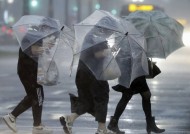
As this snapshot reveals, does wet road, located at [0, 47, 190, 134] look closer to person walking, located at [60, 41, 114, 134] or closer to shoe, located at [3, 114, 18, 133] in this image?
shoe, located at [3, 114, 18, 133]

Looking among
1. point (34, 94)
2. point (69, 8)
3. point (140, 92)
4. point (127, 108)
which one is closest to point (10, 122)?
point (34, 94)

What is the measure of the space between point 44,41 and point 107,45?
0.96 m

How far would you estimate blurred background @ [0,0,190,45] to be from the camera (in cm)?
4519

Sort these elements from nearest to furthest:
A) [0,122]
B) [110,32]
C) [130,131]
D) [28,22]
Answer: [110,32] < [28,22] < [130,131] < [0,122]

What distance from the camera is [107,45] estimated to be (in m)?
9.03

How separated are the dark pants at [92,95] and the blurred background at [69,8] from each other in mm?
25545

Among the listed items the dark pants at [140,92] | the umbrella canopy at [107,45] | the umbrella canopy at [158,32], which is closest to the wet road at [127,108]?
the dark pants at [140,92]

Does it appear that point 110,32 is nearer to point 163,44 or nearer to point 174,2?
point 163,44

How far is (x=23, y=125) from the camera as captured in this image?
11.0 meters

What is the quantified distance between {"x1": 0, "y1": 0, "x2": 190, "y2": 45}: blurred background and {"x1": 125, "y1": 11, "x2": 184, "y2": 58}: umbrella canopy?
2508cm

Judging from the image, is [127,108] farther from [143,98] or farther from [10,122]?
[10,122]

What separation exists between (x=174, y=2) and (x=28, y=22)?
132867 mm

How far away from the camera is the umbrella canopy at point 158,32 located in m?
9.77

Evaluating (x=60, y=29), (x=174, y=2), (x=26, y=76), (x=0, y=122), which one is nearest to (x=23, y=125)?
(x=0, y=122)
